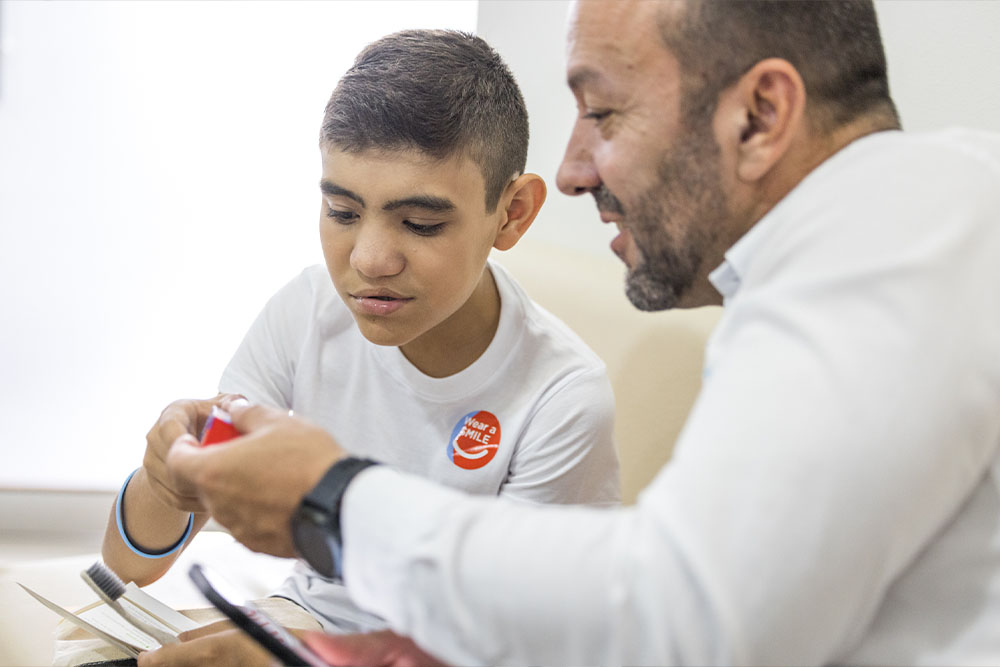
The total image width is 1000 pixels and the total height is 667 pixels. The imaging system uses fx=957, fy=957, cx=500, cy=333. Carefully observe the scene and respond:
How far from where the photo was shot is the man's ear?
32.6 inches

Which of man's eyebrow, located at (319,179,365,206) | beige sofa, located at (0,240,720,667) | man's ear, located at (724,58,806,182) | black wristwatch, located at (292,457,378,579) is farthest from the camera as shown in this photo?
beige sofa, located at (0,240,720,667)

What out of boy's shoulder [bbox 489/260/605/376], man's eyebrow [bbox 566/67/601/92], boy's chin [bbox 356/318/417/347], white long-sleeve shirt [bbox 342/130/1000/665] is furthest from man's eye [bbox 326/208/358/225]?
white long-sleeve shirt [bbox 342/130/1000/665]

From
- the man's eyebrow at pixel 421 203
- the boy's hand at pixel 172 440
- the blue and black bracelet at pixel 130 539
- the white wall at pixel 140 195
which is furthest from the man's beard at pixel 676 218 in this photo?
the white wall at pixel 140 195

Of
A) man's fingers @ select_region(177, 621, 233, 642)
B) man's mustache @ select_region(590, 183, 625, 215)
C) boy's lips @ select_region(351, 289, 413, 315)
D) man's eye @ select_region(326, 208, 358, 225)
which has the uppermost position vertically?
man's mustache @ select_region(590, 183, 625, 215)

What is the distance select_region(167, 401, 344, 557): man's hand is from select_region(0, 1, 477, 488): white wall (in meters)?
1.56

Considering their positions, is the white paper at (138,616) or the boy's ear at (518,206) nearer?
the white paper at (138,616)

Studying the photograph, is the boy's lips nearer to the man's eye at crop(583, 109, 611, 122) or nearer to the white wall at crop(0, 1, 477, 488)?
the man's eye at crop(583, 109, 611, 122)

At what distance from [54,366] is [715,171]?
180 centimetres

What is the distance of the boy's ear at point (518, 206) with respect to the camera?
51.5 inches

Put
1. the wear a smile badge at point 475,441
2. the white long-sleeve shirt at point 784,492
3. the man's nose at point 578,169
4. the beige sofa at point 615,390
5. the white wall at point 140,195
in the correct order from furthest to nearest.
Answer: the white wall at point 140,195, the beige sofa at point 615,390, the wear a smile badge at point 475,441, the man's nose at point 578,169, the white long-sleeve shirt at point 784,492

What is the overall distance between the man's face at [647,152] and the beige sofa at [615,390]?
0.53 meters

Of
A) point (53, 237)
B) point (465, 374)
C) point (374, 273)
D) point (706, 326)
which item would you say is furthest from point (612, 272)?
point (53, 237)

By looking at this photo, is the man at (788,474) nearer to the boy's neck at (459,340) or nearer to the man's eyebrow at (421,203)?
the man's eyebrow at (421,203)

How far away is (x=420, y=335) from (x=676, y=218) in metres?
0.53
